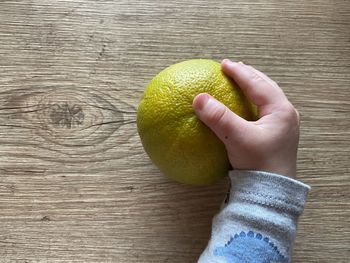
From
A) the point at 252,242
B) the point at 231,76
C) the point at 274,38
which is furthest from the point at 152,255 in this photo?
the point at 274,38

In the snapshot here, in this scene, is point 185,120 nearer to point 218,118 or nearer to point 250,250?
point 218,118

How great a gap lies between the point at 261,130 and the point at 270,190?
0.08 m

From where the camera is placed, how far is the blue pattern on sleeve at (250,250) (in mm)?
689

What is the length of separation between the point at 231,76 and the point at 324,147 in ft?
0.72

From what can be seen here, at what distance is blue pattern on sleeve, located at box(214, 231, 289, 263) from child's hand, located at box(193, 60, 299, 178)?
9cm

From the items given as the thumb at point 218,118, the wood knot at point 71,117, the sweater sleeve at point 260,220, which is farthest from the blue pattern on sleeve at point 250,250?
the wood knot at point 71,117

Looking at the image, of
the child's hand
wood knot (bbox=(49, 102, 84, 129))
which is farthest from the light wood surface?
the child's hand

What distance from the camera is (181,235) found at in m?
0.79

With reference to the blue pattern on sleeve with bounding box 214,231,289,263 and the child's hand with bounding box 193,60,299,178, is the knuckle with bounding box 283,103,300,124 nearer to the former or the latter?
the child's hand with bounding box 193,60,299,178

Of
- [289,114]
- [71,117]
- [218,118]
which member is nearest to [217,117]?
[218,118]

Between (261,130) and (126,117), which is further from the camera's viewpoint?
(126,117)

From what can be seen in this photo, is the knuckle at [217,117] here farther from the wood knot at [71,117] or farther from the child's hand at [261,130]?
the wood knot at [71,117]

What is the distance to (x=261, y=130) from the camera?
2.28ft

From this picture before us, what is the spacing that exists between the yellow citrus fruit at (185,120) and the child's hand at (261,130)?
0.04 ft
